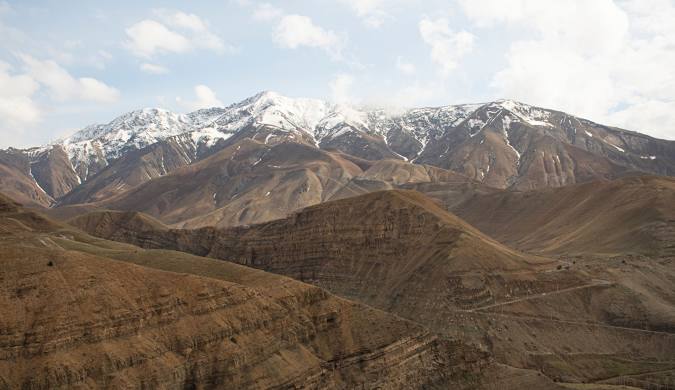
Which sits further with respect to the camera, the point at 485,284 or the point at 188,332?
the point at 485,284

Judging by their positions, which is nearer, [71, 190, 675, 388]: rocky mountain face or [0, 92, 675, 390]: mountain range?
[0, 92, 675, 390]: mountain range

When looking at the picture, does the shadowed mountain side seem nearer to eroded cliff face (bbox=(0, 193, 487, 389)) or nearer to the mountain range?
the mountain range

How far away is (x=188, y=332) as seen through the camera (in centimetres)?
7675

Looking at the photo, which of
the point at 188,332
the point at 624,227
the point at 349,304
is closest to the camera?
the point at 188,332

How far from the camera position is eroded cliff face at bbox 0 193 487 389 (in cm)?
6756

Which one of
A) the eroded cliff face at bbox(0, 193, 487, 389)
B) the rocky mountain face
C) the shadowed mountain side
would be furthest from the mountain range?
the shadowed mountain side

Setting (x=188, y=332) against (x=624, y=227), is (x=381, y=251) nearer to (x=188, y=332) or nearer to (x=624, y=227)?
(x=624, y=227)

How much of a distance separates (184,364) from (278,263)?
8589 cm

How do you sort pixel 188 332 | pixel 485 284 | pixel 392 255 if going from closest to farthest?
pixel 188 332 < pixel 485 284 < pixel 392 255

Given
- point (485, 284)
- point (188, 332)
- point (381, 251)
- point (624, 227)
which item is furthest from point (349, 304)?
point (624, 227)

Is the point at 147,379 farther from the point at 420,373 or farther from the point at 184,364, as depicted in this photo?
the point at 420,373

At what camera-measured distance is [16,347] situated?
2584 inches

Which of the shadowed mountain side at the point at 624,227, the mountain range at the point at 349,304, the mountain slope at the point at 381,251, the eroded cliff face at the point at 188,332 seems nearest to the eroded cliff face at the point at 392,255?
the mountain slope at the point at 381,251

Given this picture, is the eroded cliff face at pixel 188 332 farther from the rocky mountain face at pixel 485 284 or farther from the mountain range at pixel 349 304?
the rocky mountain face at pixel 485 284
